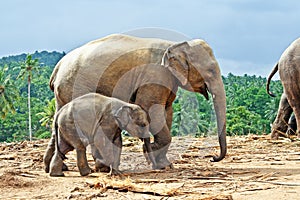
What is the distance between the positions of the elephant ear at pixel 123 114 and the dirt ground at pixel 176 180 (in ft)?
2.13

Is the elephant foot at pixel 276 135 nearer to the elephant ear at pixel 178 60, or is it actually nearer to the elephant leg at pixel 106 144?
the elephant ear at pixel 178 60

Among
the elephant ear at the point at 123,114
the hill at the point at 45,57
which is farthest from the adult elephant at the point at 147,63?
the hill at the point at 45,57

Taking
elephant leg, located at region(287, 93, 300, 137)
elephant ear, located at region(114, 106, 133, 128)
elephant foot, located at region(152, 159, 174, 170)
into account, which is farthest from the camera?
elephant leg, located at region(287, 93, 300, 137)

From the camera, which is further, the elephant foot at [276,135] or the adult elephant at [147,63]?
the elephant foot at [276,135]

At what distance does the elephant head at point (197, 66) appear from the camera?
20.5 feet

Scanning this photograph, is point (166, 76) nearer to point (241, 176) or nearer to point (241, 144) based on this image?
point (241, 176)

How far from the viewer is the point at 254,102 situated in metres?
54.2

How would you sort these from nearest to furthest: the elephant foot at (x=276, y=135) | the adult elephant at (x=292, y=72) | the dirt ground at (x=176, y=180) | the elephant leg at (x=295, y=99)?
the dirt ground at (x=176, y=180), the adult elephant at (x=292, y=72), the elephant leg at (x=295, y=99), the elephant foot at (x=276, y=135)

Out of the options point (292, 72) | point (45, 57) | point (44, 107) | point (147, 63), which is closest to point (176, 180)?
point (147, 63)

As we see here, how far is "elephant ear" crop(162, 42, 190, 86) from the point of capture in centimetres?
636

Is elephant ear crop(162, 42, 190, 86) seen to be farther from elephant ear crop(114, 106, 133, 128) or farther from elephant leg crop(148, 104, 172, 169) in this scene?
elephant ear crop(114, 106, 133, 128)

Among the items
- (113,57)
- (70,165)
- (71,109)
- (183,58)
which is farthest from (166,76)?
(70,165)

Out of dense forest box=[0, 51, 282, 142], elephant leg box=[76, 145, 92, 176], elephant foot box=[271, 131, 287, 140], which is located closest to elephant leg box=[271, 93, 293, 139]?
elephant foot box=[271, 131, 287, 140]

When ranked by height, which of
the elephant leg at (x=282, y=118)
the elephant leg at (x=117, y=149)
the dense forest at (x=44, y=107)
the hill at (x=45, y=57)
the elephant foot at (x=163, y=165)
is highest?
the elephant leg at (x=117, y=149)
